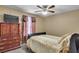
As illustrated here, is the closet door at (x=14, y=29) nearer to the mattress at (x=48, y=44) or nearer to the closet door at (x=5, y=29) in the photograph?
the closet door at (x=5, y=29)

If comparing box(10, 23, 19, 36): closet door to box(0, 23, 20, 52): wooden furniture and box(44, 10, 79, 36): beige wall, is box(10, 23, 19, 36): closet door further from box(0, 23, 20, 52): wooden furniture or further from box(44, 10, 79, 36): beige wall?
box(44, 10, 79, 36): beige wall

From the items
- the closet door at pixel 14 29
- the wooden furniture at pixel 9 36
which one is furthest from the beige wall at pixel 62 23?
the closet door at pixel 14 29

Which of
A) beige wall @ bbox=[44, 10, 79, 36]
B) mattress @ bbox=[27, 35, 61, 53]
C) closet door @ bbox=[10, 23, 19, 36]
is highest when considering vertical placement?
beige wall @ bbox=[44, 10, 79, 36]

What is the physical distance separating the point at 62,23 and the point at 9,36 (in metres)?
1.39

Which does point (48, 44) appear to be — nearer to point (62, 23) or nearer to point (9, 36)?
point (62, 23)

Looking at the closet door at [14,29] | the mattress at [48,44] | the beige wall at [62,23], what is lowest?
the mattress at [48,44]

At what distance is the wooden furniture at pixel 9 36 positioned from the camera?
6.77ft

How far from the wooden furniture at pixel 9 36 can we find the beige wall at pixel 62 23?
1.00 meters

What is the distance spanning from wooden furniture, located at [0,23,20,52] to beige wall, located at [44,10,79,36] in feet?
3.29

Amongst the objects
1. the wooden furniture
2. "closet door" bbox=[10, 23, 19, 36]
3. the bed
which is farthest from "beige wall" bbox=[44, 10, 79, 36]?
"closet door" bbox=[10, 23, 19, 36]

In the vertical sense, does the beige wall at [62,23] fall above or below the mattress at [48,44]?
above

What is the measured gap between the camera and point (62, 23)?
1.35 metres

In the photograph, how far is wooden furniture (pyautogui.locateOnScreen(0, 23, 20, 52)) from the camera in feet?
6.77
